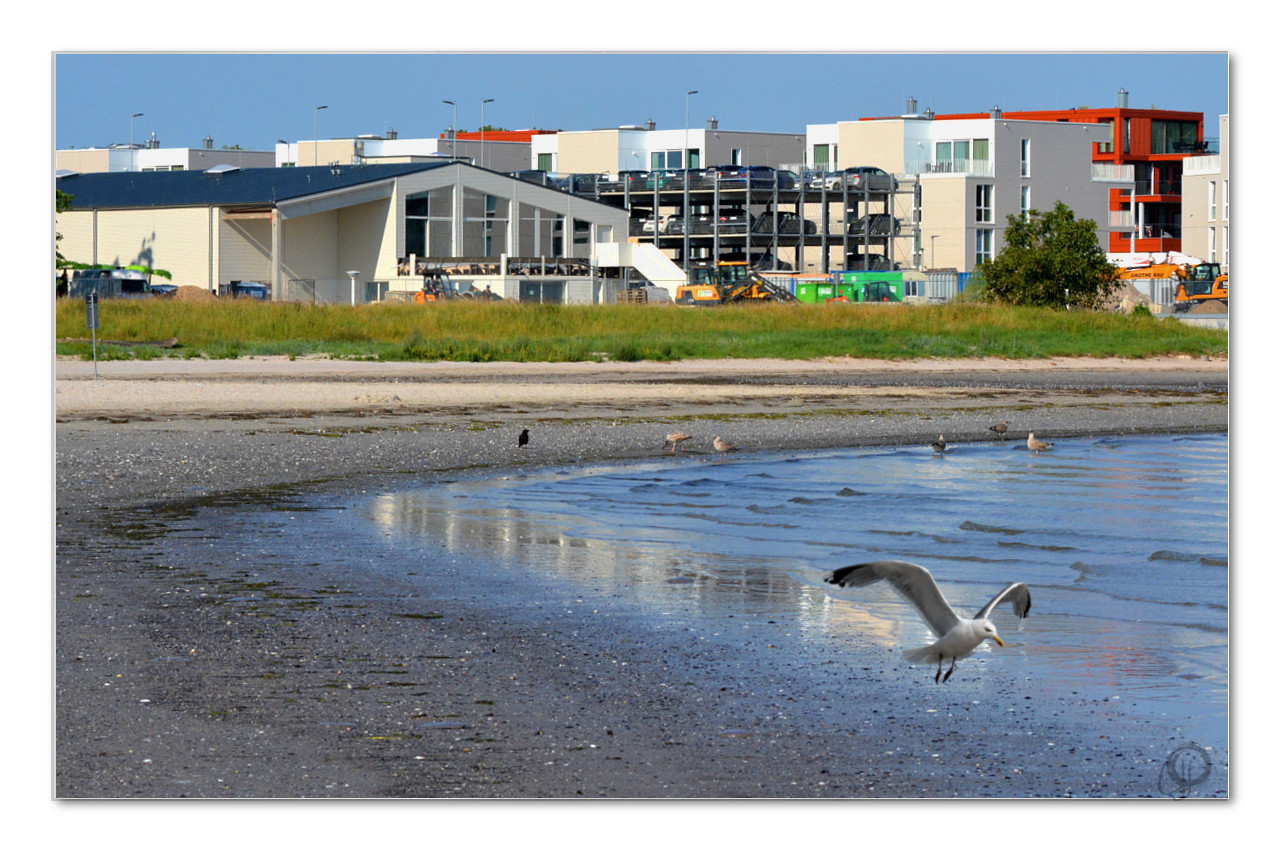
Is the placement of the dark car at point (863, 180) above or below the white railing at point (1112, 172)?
above

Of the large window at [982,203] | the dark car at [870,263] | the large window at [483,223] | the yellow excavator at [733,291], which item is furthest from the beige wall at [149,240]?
the large window at [982,203]

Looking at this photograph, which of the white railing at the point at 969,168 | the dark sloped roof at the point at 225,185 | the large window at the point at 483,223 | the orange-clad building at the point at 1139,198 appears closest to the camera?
the orange-clad building at the point at 1139,198

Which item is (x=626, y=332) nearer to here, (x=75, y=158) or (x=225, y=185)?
(x=225, y=185)

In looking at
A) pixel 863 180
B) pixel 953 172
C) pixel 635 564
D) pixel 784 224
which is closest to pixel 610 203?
pixel 784 224

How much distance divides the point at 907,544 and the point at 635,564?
99.9 inches

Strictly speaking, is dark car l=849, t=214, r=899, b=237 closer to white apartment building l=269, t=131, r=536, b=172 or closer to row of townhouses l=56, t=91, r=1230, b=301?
row of townhouses l=56, t=91, r=1230, b=301

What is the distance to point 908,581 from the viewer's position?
241 inches

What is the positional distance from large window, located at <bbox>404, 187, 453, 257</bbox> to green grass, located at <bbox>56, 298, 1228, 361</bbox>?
61.3 feet

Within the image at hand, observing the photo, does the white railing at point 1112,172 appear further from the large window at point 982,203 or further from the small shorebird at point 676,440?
the small shorebird at point 676,440

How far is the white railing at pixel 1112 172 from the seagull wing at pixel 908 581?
193 ft

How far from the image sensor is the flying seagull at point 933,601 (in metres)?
6.00

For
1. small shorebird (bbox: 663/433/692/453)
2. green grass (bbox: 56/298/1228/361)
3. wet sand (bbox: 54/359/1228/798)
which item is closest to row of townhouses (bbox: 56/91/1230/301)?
green grass (bbox: 56/298/1228/361)

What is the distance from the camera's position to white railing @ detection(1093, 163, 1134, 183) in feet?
208

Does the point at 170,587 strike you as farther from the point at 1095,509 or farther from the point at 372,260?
the point at 372,260
